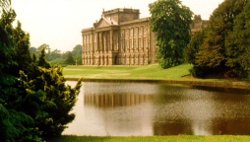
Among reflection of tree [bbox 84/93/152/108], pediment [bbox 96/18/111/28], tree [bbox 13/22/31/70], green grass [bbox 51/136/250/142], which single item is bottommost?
reflection of tree [bbox 84/93/152/108]

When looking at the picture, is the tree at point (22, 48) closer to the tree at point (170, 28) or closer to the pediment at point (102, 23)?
the tree at point (170, 28)

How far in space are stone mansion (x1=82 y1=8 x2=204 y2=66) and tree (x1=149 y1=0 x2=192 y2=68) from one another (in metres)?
25.4

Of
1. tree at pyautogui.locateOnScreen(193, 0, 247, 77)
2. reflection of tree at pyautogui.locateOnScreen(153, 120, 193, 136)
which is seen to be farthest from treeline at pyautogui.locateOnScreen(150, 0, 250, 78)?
reflection of tree at pyautogui.locateOnScreen(153, 120, 193, 136)

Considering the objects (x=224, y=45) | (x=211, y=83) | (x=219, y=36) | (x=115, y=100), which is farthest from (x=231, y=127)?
(x=219, y=36)

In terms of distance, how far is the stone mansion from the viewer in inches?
4266

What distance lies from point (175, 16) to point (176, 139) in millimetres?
63380

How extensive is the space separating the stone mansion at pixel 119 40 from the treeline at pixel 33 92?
8691 cm

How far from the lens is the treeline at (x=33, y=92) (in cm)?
1103

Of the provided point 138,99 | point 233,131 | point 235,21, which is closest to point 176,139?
point 233,131

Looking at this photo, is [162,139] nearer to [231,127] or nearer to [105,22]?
[231,127]

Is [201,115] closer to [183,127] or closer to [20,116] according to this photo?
[183,127]

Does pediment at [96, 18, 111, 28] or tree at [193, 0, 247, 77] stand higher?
pediment at [96, 18, 111, 28]

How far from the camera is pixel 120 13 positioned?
413 feet

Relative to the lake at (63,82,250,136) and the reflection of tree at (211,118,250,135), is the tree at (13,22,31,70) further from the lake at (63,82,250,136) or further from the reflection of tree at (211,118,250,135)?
the reflection of tree at (211,118,250,135)
